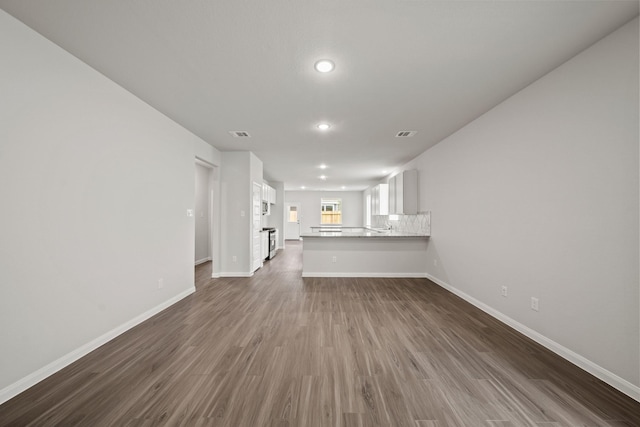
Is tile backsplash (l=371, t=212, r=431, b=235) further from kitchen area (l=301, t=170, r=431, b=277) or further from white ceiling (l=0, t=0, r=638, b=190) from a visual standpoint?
white ceiling (l=0, t=0, r=638, b=190)

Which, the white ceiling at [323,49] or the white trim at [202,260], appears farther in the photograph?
the white trim at [202,260]

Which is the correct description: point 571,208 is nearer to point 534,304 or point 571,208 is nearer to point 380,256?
point 534,304

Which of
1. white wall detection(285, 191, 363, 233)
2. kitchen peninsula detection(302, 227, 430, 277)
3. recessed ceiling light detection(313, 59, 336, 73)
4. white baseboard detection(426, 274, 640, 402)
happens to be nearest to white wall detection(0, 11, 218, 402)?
recessed ceiling light detection(313, 59, 336, 73)

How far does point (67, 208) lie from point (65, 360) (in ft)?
4.02

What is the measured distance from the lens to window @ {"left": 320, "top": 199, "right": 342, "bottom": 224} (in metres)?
12.5

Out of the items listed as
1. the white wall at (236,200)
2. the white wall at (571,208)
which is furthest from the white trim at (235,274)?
the white wall at (571,208)

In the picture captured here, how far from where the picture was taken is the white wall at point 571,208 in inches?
68.9

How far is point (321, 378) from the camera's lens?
6.16 feet

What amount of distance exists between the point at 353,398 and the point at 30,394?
7.18 feet

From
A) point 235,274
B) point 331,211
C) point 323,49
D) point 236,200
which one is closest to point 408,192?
point 236,200

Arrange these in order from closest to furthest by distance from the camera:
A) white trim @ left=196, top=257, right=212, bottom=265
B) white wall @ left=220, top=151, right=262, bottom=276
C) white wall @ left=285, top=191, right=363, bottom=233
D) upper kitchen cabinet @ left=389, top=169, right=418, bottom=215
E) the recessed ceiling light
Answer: the recessed ceiling light < white wall @ left=220, top=151, right=262, bottom=276 < upper kitchen cabinet @ left=389, top=169, right=418, bottom=215 < white trim @ left=196, top=257, right=212, bottom=265 < white wall @ left=285, top=191, right=363, bottom=233

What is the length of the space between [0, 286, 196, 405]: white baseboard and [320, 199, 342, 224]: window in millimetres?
9705

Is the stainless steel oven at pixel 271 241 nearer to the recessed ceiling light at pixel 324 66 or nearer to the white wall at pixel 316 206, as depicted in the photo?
the white wall at pixel 316 206

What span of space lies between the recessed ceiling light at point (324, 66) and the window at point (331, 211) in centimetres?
1025
